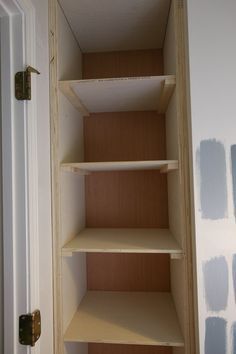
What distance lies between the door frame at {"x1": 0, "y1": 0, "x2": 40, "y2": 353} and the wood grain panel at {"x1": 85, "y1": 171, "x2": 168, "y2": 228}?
756mm

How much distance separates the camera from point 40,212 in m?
1.02

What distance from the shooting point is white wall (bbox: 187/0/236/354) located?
39.5 inches

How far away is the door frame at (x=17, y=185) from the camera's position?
0.92 m

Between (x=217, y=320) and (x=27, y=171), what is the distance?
949 millimetres

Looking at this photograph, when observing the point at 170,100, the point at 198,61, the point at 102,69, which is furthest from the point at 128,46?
the point at 198,61

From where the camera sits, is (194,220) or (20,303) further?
(194,220)

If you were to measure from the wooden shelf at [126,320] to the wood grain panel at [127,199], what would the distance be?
447 millimetres

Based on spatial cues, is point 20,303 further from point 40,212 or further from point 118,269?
point 118,269

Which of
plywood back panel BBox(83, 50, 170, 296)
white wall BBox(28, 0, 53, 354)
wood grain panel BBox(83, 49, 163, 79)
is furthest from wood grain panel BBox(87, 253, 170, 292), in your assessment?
wood grain panel BBox(83, 49, 163, 79)

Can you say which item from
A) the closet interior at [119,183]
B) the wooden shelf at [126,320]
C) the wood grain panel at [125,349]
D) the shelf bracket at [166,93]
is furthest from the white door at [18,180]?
the wood grain panel at [125,349]

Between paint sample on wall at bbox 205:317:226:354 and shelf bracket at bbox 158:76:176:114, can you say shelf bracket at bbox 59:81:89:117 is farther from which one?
paint sample on wall at bbox 205:317:226:354

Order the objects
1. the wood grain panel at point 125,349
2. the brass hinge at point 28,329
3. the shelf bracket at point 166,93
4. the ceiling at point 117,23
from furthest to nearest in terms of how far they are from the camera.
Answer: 1. the wood grain panel at point 125,349
2. the ceiling at point 117,23
3. the shelf bracket at point 166,93
4. the brass hinge at point 28,329

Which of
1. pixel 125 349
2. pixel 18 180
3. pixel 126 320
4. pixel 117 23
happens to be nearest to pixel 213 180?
pixel 18 180

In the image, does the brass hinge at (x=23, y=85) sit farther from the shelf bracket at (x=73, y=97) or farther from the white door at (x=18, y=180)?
the shelf bracket at (x=73, y=97)
